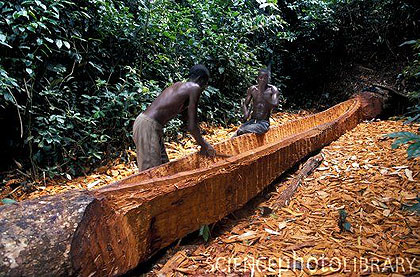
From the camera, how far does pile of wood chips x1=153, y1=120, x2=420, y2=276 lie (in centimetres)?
149

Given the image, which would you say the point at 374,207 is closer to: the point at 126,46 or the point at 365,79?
the point at 126,46

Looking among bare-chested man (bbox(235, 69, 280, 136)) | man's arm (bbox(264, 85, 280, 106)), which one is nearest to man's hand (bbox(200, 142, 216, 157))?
bare-chested man (bbox(235, 69, 280, 136))

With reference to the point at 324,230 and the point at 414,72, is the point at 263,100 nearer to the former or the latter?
the point at 414,72

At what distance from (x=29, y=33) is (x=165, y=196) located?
2992mm

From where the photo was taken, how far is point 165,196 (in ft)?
5.09

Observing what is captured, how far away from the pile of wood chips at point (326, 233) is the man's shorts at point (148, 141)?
3.49 ft

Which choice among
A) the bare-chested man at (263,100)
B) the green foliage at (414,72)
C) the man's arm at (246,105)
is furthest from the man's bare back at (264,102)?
the green foliage at (414,72)

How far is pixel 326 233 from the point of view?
72.2 inches

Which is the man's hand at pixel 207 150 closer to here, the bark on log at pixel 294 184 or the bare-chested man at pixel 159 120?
the bare-chested man at pixel 159 120

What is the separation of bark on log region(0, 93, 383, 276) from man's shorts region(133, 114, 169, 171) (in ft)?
1.44

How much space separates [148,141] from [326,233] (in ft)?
6.22

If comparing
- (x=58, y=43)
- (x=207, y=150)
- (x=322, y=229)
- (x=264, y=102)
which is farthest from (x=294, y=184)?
(x=58, y=43)

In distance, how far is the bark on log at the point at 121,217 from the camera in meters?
1.04

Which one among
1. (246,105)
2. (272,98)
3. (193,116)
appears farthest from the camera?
(246,105)
